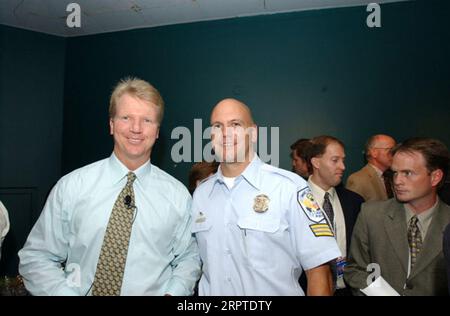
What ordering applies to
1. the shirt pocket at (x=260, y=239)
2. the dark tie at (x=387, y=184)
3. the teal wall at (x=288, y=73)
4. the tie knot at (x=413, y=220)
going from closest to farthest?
1. the shirt pocket at (x=260, y=239)
2. the tie knot at (x=413, y=220)
3. the dark tie at (x=387, y=184)
4. the teal wall at (x=288, y=73)

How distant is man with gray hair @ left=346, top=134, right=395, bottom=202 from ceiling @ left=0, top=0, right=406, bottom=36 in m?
1.38

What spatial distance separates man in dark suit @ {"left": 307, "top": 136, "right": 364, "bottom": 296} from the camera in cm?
234

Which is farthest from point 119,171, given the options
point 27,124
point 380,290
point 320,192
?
point 27,124

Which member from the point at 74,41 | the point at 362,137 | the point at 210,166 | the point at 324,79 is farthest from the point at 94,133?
the point at 362,137

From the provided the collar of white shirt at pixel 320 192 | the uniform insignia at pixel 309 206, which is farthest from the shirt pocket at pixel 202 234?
the collar of white shirt at pixel 320 192

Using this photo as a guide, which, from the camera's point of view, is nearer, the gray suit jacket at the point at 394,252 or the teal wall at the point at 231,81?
the gray suit jacket at the point at 394,252

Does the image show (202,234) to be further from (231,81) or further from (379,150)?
(231,81)

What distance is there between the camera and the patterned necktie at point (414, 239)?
5.72 ft

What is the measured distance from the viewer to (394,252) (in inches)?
69.4

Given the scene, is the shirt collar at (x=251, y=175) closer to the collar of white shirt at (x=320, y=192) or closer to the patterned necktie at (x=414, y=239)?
the patterned necktie at (x=414, y=239)

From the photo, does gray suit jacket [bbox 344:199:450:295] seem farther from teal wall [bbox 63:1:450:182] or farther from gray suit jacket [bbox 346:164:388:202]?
teal wall [bbox 63:1:450:182]

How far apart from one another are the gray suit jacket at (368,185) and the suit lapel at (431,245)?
1271mm

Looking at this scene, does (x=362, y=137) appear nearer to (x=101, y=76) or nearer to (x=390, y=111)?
(x=390, y=111)

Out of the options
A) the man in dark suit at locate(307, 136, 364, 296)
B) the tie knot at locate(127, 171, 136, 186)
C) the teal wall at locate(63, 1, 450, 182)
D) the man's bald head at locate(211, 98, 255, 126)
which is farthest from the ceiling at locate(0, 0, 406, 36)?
the tie knot at locate(127, 171, 136, 186)
